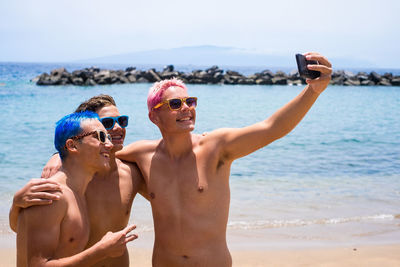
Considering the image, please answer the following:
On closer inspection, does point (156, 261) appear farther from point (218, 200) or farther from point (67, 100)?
point (67, 100)

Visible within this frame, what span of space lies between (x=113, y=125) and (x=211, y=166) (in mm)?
748

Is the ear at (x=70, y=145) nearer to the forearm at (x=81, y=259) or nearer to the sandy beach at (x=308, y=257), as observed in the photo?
the forearm at (x=81, y=259)

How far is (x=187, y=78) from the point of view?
4547 cm

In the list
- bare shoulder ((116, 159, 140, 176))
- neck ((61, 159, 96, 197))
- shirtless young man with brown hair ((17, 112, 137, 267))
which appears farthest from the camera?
bare shoulder ((116, 159, 140, 176))

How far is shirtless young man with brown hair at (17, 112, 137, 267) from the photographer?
2.55 metres

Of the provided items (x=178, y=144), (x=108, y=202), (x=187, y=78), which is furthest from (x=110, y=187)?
(x=187, y=78)

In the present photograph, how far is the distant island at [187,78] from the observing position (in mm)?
41200

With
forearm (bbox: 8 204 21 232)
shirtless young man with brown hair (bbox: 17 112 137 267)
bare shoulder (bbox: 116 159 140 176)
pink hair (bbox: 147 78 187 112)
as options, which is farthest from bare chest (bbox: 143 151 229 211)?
forearm (bbox: 8 204 21 232)

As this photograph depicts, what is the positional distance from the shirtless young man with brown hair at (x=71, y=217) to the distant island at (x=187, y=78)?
3846 cm

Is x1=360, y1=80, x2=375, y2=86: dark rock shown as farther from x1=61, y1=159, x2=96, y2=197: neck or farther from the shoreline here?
x1=61, y1=159, x2=96, y2=197: neck

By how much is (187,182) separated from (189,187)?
39mm

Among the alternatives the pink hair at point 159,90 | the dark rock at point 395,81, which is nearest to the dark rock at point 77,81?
the dark rock at point 395,81

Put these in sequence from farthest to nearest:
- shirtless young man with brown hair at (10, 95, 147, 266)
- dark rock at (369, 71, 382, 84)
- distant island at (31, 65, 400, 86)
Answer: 1. dark rock at (369, 71, 382, 84)
2. distant island at (31, 65, 400, 86)
3. shirtless young man with brown hair at (10, 95, 147, 266)

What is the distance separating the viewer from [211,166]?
352 cm
